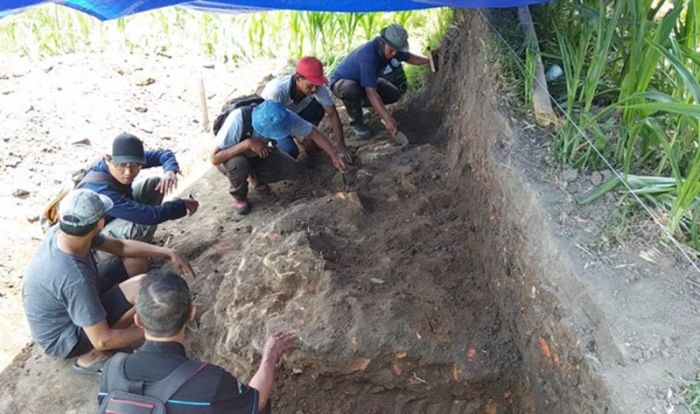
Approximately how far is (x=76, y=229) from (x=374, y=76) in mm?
Answer: 2082

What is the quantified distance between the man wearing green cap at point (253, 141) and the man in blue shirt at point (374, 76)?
49 cm

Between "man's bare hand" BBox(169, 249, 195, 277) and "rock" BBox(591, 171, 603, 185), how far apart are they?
1.86 metres

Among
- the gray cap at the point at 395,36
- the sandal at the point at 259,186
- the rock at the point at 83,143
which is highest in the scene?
the gray cap at the point at 395,36

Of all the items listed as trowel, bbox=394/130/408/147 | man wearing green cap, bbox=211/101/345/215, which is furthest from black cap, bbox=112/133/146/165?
trowel, bbox=394/130/408/147

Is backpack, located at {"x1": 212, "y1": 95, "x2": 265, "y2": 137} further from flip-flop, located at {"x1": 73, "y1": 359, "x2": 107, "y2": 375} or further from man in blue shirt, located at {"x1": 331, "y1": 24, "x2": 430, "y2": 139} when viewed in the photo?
flip-flop, located at {"x1": 73, "y1": 359, "x2": 107, "y2": 375}

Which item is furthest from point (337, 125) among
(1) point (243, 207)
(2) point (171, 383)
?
(2) point (171, 383)

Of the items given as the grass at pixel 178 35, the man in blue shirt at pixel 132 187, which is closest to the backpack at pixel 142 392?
the man in blue shirt at pixel 132 187

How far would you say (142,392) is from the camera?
1.79m

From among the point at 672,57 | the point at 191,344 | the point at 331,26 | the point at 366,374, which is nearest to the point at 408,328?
the point at 366,374

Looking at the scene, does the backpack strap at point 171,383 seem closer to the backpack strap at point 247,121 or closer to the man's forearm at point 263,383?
the man's forearm at point 263,383

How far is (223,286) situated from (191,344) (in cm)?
28

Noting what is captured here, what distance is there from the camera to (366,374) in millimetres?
2508

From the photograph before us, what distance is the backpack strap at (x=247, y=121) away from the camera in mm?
3564

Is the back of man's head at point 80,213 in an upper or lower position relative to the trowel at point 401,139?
upper
